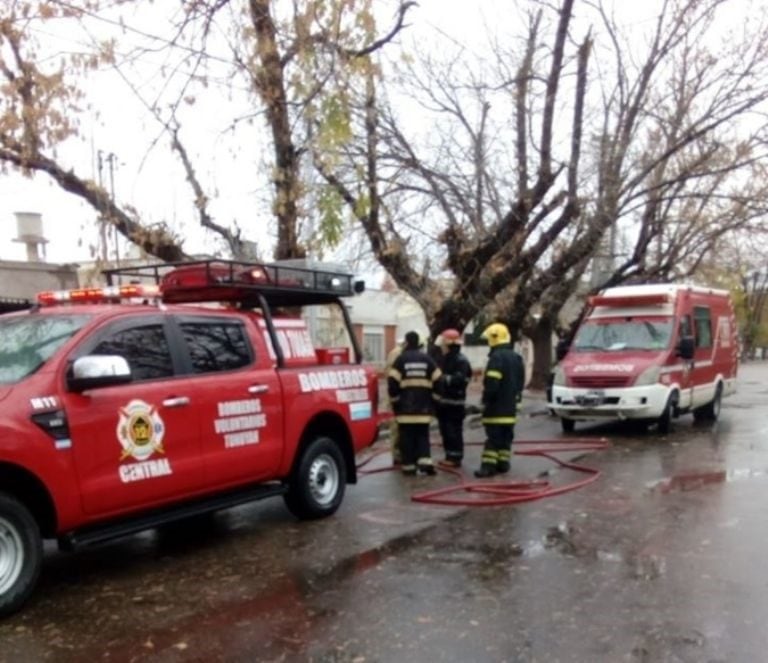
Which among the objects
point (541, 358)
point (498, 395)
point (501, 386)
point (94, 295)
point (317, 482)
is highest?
point (94, 295)

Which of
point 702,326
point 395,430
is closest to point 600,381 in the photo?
point 702,326

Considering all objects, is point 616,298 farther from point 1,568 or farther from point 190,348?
point 1,568

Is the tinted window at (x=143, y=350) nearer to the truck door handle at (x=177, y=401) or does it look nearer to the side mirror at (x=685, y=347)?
the truck door handle at (x=177, y=401)

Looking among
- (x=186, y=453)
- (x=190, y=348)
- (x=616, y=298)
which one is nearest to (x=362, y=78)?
(x=190, y=348)

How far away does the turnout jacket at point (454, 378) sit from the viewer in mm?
10281

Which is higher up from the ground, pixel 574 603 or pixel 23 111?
pixel 23 111

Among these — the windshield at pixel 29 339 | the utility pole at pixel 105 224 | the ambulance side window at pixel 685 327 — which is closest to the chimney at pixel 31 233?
the utility pole at pixel 105 224

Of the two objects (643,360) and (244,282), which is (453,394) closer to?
(244,282)

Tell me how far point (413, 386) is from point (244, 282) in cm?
319

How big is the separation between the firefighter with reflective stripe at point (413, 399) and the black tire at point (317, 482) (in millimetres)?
1879

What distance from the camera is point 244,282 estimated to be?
7.07 m

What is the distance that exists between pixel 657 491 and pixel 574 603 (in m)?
4.12

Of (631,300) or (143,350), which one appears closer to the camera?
(143,350)

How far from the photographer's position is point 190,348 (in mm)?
6434
